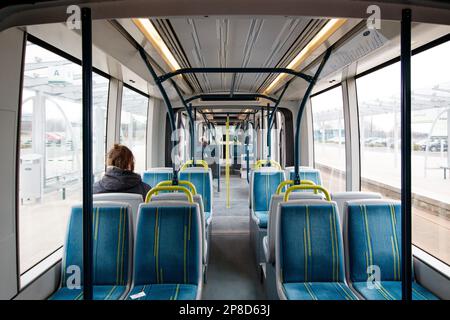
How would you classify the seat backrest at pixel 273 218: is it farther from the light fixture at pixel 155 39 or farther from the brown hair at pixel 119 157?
the light fixture at pixel 155 39

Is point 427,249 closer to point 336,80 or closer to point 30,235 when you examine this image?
point 336,80

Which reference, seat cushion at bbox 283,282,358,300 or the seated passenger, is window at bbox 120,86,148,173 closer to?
the seated passenger

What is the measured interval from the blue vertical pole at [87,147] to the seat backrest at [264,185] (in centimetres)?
271

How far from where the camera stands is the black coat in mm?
2436

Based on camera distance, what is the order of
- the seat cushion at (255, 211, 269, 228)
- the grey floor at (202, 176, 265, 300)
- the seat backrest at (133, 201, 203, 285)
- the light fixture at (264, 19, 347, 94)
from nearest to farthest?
1. the seat backrest at (133, 201, 203, 285)
2. the light fixture at (264, 19, 347, 94)
3. the grey floor at (202, 176, 265, 300)
4. the seat cushion at (255, 211, 269, 228)

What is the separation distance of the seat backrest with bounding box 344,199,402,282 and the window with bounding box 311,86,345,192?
1.88 metres

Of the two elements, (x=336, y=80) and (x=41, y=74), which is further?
(x=336, y=80)

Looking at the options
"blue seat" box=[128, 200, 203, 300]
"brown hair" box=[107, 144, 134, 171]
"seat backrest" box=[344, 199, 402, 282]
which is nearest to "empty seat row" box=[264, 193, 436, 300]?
"seat backrest" box=[344, 199, 402, 282]

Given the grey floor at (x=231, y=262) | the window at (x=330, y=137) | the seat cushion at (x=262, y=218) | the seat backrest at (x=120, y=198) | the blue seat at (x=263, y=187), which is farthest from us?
the window at (x=330, y=137)

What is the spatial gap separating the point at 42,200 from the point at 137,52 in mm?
1343

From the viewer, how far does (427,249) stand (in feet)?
7.30

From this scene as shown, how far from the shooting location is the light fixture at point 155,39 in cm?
191

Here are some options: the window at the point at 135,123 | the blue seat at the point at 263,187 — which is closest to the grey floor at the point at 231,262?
the blue seat at the point at 263,187
